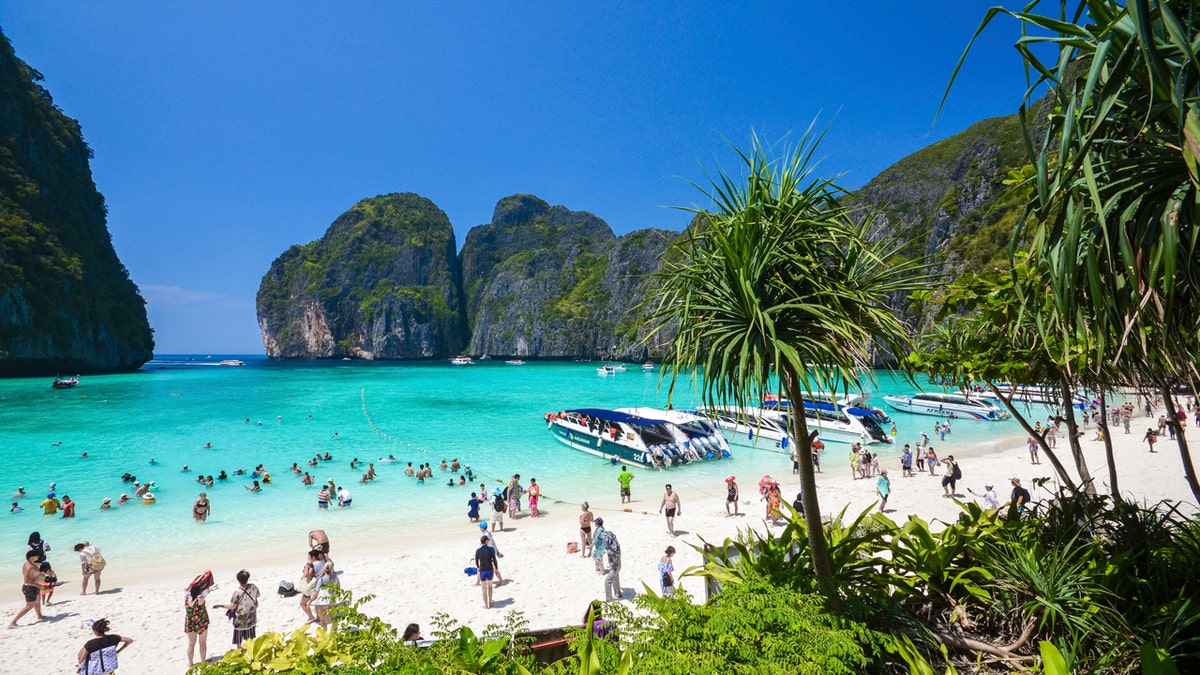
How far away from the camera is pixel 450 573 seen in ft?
38.1

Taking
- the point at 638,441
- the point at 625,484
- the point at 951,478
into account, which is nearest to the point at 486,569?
the point at 625,484

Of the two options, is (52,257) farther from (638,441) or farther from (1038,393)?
(1038,393)

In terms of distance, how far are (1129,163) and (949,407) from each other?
41.0 m

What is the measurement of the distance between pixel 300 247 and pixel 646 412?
209m

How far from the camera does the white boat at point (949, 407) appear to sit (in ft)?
115

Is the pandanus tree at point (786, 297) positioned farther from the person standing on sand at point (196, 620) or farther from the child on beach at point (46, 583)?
the child on beach at point (46, 583)

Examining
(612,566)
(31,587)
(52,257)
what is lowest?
(31,587)

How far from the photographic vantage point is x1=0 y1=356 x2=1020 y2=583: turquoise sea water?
16281 mm

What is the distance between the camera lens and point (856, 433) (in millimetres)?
27859

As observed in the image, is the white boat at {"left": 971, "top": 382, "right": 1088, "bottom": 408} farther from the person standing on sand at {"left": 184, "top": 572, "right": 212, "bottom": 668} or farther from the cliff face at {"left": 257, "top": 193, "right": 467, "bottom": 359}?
the cliff face at {"left": 257, "top": 193, "right": 467, "bottom": 359}

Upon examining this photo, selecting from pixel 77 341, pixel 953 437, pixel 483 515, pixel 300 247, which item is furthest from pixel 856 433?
pixel 300 247

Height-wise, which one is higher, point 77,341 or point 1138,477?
point 77,341

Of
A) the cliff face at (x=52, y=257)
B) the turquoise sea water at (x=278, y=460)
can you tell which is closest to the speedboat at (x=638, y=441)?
the turquoise sea water at (x=278, y=460)

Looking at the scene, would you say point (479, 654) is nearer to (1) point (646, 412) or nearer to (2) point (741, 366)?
(2) point (741, 366)
